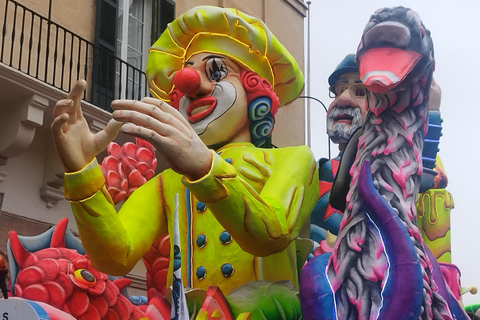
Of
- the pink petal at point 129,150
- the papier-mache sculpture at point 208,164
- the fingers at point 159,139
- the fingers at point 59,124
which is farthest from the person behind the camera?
the pink petal at point 129,150

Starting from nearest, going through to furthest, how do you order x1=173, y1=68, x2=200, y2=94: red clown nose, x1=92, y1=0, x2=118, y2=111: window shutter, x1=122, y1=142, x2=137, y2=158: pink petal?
x1=173, y1=68, x2=200, y2=94: red clown nose, x1=122, y1=142, x2=137, y2=158: pink petal, x1=92, y1=0, x2=118, y2=111: window shutter

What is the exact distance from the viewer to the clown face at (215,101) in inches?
130

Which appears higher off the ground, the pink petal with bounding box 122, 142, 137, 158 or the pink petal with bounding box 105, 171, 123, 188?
the pink petal with bounding box 122, 142, 137, 158

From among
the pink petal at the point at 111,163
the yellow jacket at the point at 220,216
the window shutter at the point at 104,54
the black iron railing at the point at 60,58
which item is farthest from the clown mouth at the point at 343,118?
the window shutter at the point at 104,54

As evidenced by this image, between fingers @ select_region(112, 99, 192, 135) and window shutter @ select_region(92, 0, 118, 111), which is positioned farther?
window shutter @ select_region(92, 0, 118, 111)

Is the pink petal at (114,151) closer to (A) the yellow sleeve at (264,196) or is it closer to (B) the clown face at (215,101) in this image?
(B) the clown face at (215,101)

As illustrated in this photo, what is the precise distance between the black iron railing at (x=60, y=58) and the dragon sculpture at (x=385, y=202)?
4.39 meters

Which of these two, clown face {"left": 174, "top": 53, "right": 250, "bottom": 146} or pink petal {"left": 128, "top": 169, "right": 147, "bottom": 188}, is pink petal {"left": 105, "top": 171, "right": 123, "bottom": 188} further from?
clown face {"left": 174, "top": 53, "right": 250, "bottom": 146}

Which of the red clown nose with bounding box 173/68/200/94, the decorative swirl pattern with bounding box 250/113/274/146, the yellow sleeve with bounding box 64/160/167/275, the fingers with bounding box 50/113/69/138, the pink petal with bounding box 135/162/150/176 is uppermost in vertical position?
the red clown nose with bounding box 173/68/200/94

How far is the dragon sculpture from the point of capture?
2619mm

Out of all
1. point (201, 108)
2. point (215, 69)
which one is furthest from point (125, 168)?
point (215, 69)

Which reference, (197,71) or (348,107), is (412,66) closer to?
(197,71)

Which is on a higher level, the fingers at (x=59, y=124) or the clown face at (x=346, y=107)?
the clown face at (x=346, y=107)

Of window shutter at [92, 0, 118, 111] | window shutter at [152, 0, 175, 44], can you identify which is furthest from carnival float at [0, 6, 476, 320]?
window shutter at [152, 0, 175, 44]
